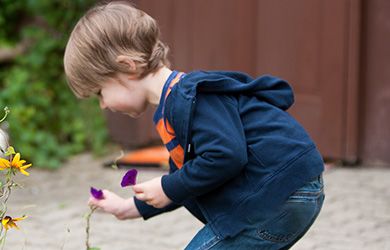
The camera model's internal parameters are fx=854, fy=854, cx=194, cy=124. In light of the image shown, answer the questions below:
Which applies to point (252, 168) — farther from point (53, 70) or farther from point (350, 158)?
point (53, 70)

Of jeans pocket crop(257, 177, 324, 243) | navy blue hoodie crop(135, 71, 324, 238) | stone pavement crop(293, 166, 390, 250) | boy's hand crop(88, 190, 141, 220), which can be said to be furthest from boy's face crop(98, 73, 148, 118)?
stone pavement crop(293, 166, 390, 250)

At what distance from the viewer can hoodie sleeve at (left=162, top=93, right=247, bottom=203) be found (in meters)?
2.53

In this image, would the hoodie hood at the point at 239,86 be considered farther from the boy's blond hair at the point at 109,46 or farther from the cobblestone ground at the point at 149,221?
the cobblestone ground at the point at 149,221

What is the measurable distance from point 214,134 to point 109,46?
473mm

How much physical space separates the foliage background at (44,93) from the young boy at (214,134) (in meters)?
3.65

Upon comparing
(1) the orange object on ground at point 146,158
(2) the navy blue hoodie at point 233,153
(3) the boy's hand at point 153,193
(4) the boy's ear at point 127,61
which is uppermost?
(4) the boy's ear at point 127,61

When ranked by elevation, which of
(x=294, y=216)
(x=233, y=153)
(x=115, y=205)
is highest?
(x=233, y=153)

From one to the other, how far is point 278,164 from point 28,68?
188 inches

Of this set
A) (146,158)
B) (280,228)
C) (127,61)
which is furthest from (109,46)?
(146,158)

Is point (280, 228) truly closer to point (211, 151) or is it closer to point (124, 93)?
point (211, 151)

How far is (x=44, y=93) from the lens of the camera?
22.7 ft

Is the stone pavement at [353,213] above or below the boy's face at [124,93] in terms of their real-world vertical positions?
below

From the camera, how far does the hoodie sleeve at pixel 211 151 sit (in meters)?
2.53

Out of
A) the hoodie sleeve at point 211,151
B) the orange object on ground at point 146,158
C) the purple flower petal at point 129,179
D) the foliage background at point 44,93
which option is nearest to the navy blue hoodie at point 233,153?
the hoodie sleeve at point 211,151
